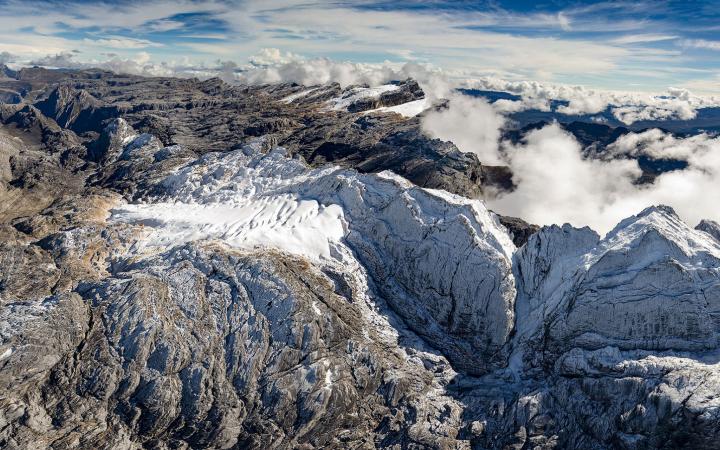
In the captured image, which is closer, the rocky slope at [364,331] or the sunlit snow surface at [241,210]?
the rocky slope at [364,331]

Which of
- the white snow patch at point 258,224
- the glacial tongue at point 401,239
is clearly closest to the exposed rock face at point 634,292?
the glacial tongue at point 401,239

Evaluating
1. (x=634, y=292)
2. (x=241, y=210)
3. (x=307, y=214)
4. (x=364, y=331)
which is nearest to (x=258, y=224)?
(x=307, y=214)

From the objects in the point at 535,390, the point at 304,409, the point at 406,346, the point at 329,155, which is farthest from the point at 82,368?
the point at 329,155

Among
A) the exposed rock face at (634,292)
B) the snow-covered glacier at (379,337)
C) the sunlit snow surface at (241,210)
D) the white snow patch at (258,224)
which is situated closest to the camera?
the snow-covered glacier at (379,337)

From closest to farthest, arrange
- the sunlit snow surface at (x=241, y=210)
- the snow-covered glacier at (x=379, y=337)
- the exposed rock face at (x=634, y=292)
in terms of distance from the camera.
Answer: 1. the snow-covered glacier at (x=379, y=337)
2. the exposed rock face at (x=634, y=292)
3. the sunlit snow surface at (x=241, y=210)

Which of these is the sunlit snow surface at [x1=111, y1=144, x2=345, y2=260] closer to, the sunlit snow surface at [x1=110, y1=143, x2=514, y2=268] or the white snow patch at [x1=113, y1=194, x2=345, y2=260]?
the white snow patch at [x1=113, y1=194, x2=345, y2=260]

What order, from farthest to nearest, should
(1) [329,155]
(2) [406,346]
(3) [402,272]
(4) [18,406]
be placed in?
(1) [329,155]
(3) [402,272]
(2) [406,346]
(4) [18,406]

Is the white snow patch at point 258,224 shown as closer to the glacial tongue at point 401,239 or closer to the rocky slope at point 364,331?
the glacial tongue at point 401,239

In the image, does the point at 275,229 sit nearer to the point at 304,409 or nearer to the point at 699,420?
the point at 304,409
